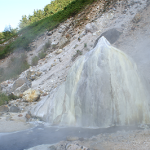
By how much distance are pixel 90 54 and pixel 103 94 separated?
46.7 inches

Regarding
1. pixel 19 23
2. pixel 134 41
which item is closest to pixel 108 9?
pixel 134 41

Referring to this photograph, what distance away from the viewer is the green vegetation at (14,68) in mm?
12962

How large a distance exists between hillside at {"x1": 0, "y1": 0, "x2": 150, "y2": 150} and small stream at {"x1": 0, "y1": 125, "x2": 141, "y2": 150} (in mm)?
332

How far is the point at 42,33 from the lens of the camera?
17531 millimetres

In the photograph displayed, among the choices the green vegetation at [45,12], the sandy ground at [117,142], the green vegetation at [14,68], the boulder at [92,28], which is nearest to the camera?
the sandy ground at [117,142]

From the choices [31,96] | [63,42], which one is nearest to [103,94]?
[31,96]

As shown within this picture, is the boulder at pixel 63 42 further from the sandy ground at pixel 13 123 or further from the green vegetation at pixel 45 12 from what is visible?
the green vegetation at pixel 45 12

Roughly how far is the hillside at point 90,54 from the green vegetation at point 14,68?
1.20 feet

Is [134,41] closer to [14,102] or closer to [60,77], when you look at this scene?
[60,77]

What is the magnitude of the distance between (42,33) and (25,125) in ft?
44.5

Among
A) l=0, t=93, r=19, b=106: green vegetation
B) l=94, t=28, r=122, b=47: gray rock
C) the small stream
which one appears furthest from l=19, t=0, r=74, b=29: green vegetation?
the small stream

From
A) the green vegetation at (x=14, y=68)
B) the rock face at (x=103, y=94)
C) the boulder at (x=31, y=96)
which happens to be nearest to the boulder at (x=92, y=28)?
the green vegetation at (x=14, y=68)

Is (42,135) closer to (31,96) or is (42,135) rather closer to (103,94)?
(103,94)

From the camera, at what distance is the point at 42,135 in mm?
4344
